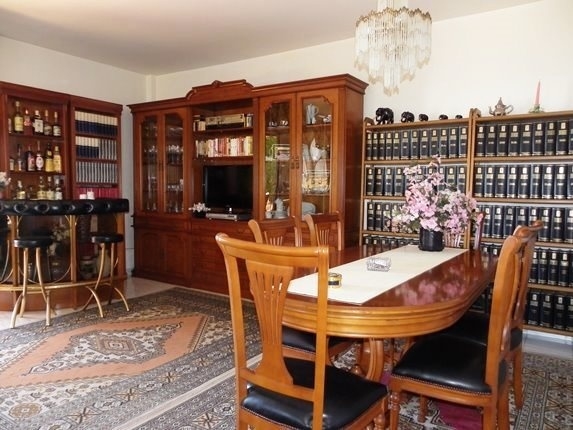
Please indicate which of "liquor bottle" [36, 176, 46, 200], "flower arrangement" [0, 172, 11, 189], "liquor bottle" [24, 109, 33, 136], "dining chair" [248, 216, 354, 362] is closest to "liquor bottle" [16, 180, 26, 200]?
"liquor bottle" [36, 176, 46, 200]

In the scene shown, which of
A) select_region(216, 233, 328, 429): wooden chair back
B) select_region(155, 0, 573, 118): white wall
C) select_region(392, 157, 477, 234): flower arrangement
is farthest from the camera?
select_region(155, 0, 573, 118): white wall

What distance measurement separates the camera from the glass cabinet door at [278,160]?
4195 millimetres

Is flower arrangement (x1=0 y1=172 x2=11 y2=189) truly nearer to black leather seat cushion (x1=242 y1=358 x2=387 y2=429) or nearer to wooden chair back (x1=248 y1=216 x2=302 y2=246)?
wooden chair back (x1=248 y1=216 x2=302 y2=246)

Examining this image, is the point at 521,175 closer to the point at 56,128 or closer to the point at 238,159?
the point at 238,159

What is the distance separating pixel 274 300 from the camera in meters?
1.29

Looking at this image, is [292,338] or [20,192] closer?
[292,338]

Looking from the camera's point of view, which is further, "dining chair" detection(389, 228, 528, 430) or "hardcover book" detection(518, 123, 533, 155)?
"hardcover book" detection(518, 123, 533, 155)

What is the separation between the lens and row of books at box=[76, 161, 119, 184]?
16.1 feet

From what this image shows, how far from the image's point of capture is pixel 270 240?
2.27 metres

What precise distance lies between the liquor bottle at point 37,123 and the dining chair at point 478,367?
4.34 metres

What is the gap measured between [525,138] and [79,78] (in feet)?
15.6

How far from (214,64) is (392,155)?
8.70 feet

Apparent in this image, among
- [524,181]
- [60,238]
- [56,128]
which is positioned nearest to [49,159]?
[56,128]

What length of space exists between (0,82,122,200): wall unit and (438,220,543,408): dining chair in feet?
14.1
